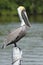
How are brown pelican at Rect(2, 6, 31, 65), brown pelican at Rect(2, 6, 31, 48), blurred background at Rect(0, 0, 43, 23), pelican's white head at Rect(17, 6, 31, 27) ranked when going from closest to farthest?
brown pelican at Rect(2, 6, 31, 65) → brown pelican at Rect(2, 6, 31, 48) → pelican's white head at Rect(17, 6, 31, 27) → blurred background at Rect(0, 0, 43, 23)

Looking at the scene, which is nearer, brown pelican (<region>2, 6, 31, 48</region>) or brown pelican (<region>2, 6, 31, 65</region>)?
brown pelican (<region>2, 6, 31, 65</region>)

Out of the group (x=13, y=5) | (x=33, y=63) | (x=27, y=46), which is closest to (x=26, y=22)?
→ (x=33, y=63)

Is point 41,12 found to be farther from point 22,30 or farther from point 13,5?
point 22,30

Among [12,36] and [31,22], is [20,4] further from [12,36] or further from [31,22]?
[12,36]

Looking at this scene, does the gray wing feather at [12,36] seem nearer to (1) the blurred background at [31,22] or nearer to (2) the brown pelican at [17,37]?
(2) the brown pelican at [17,37]

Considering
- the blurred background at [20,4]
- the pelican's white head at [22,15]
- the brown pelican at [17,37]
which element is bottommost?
the blurred background at [20,4]

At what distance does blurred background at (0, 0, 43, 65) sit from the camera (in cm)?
1436

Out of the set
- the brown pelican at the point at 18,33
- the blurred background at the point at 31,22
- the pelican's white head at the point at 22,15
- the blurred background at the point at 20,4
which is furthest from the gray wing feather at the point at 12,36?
the blurred background at the point at 20,4

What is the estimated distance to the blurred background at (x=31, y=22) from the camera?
14358 millimetres

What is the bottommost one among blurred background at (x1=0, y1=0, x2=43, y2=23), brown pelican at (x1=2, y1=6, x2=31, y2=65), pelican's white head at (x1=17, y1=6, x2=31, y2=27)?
blurred background at (x1=0, y1=0, x2=43, y2=23)

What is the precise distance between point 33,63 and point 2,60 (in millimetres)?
1094

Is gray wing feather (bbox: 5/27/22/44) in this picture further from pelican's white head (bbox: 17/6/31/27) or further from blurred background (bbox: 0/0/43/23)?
blurred background (bbox: 0/0/43/23)

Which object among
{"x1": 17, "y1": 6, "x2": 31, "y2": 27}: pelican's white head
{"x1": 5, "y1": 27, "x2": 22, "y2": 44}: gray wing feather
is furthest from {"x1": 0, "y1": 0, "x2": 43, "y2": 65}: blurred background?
{"x1": 5, "y1": 27, "x2": 22, "y2": 44}: gray wing feather

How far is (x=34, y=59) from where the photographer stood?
13922 millimetres
